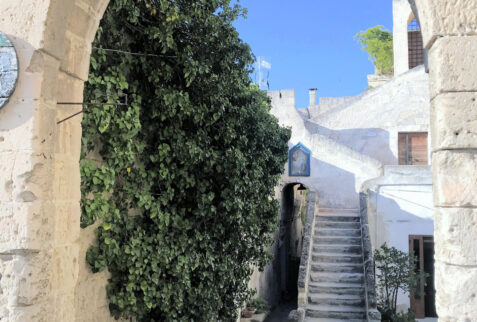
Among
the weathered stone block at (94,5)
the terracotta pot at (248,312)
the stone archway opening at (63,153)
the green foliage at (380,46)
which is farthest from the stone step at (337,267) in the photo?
the green foliage at (380,46)

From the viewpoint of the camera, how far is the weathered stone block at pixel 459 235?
2430 mm

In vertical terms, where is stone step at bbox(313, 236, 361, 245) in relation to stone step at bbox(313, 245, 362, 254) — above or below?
above

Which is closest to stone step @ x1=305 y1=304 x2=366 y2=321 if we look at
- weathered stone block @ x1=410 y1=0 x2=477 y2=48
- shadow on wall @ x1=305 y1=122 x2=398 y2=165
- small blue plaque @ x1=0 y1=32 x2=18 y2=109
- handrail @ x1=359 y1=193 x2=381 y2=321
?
handrail @ x1=359 y1=193 x2=381 y2=321

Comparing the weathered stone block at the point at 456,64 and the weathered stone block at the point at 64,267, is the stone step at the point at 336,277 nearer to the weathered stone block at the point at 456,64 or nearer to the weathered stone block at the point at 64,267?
the weathered stone block at the point at 64,267

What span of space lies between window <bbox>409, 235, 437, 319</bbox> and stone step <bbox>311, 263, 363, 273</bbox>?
1.42 metres

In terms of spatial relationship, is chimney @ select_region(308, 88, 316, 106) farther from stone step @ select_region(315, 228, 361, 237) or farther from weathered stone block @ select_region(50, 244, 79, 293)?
weathered stone block @ select_region(50, 244, 79, 293)

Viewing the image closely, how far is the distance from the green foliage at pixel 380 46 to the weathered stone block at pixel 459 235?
79.2ft

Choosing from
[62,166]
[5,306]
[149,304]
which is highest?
[62,166]

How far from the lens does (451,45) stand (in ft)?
8.25

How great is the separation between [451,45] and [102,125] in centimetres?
280

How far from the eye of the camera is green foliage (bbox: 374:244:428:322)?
10055 millimetres

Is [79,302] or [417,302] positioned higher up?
[79,302]

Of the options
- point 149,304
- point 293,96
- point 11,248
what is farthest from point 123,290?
point 293,96

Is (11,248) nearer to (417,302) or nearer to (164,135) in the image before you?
(164,135)
